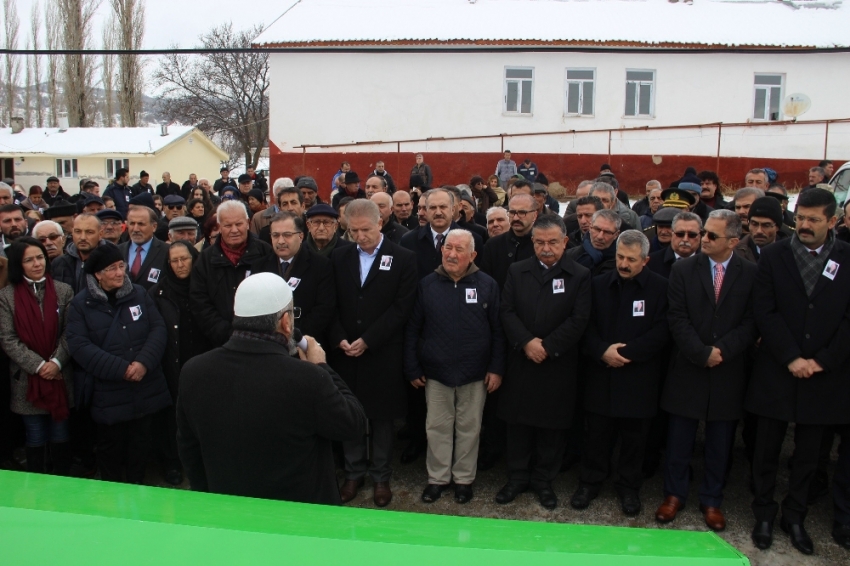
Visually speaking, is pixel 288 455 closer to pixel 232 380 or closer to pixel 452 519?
pixel 232 380

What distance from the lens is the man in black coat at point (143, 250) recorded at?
18.4ft

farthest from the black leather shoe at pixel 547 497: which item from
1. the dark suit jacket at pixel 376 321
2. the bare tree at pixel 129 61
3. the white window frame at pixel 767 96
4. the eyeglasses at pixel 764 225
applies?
the bare tree at pixel 129 61

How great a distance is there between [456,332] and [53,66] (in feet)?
153

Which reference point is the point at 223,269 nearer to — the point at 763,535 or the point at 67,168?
the point at 763,535

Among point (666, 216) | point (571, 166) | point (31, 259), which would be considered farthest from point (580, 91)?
point (31, 259)

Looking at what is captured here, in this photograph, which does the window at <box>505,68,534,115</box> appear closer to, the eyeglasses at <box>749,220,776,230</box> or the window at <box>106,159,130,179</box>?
the eyeglasses at <box>749,220,776,230</box>

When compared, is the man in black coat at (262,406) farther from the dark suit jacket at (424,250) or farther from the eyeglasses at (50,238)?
the eyeglasses at (50,238)

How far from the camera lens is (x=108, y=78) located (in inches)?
1631

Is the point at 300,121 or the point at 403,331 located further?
the point at 300,121

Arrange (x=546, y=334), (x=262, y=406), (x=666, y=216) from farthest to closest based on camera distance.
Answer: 1. (x=666, y=216)
2. (x=546, y=334)
3. (x=262, y=406)

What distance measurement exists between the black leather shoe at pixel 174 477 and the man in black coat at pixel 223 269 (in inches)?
43.4

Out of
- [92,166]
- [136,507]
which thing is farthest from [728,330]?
[92,166]

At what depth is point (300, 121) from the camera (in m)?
21.9

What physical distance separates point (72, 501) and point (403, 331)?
133 inches
